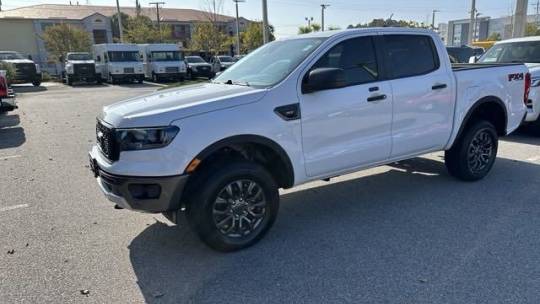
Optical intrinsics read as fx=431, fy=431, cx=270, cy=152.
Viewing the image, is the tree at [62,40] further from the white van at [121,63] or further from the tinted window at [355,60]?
the tinted window at [355,60]

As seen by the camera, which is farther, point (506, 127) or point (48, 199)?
point (506, 127)

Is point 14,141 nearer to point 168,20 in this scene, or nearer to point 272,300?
point 272,300

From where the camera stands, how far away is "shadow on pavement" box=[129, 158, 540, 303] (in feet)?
A: 10.2

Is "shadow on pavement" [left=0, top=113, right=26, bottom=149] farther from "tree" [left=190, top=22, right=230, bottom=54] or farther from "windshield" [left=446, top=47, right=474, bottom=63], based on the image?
"tree" [left=190, top=22, right=230, bottom=54]

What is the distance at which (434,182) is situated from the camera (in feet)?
18.4

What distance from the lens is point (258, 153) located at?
13.1 ft

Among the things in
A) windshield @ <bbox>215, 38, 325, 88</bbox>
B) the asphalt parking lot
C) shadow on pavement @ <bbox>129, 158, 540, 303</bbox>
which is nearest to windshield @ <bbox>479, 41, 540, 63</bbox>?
the asphalt parking lot

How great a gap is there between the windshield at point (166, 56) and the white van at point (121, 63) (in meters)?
1.06

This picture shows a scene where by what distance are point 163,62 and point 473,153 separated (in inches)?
1011

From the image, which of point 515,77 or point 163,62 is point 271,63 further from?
point 163,62

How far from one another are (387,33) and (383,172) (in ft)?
7.14

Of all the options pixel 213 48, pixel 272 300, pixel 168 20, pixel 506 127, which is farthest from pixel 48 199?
pixel 168 20

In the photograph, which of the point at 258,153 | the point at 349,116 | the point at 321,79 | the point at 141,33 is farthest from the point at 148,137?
the point at 141,33

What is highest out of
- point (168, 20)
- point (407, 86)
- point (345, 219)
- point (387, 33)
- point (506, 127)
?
point (168, 20)
